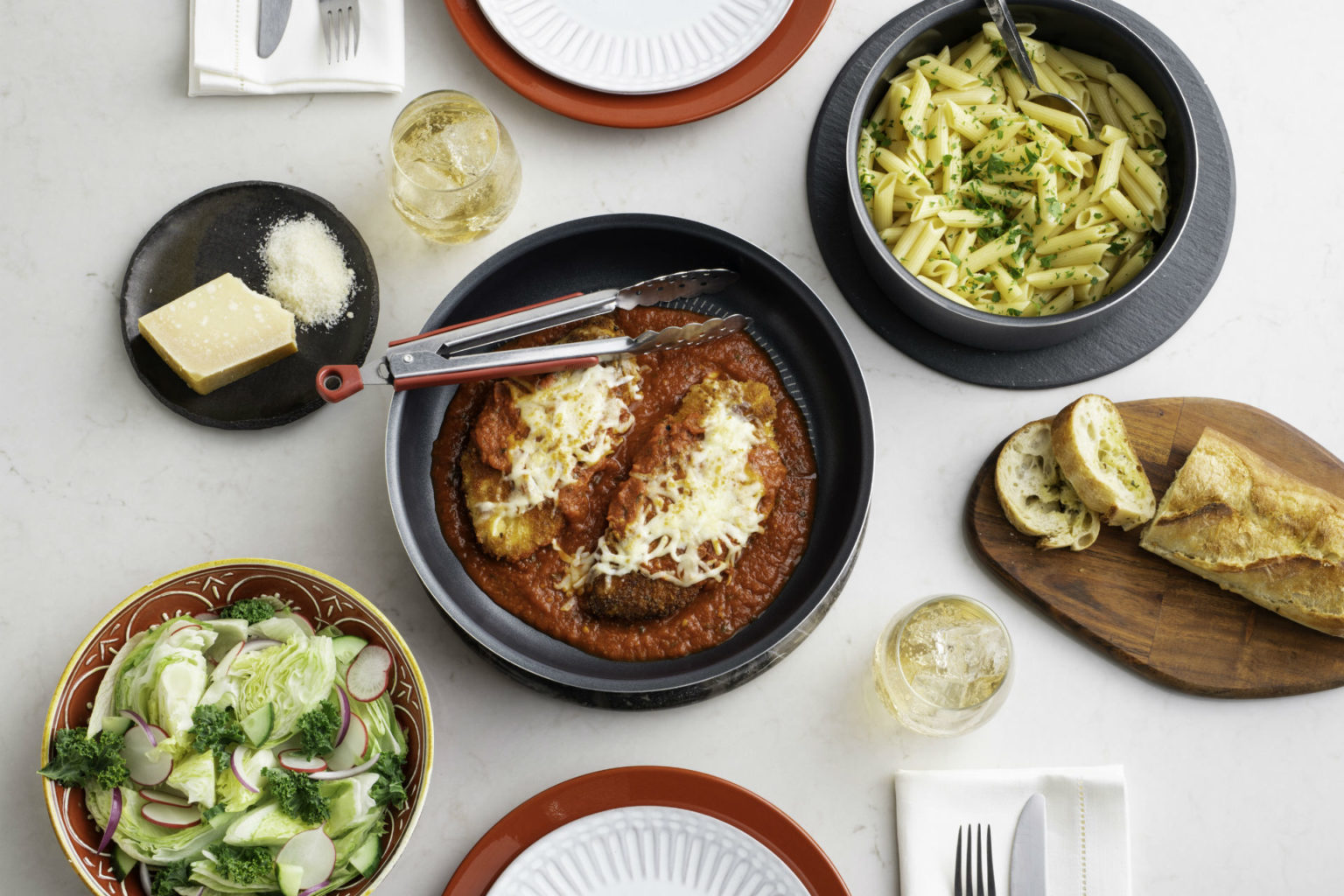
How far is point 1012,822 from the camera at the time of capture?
2963mm

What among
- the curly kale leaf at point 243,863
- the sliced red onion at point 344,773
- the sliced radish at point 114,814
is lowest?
the curly kale leaf at point 243,863

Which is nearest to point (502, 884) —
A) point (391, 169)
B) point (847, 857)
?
point (847, 857)

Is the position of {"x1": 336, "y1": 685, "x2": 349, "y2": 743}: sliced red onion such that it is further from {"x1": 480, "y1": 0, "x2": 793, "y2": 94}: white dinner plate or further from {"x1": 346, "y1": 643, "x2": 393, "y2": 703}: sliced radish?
{"x1": 480, "y1": 0, "x2": 793, "y2": 94}: white dinner plate

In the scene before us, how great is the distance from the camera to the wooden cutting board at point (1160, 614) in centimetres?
306

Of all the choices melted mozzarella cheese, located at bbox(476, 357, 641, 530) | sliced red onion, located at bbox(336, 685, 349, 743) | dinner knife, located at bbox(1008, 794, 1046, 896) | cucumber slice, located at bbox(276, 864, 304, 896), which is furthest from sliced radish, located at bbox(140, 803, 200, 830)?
dinner knife, located at bbox(1008, 794, 1046, 896)

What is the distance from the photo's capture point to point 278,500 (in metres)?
3.21

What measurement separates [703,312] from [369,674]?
1545 mm

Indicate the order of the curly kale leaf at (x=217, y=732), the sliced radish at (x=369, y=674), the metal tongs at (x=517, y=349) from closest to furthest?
the curly kale leaf at (x=217, y=732)
the sliced radish at (x=369, y=674)
the metal tongs at (x=517, y=349)

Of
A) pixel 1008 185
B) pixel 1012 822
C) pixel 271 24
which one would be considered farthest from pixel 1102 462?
pixel 271 24

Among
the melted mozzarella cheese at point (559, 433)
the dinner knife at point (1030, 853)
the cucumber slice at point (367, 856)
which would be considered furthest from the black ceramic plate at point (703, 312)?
the dinner knife at point (1030, 853)

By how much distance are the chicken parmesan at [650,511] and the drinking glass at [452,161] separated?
45cm

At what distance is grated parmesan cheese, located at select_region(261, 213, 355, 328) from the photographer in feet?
10.4

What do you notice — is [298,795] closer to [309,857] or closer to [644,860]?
[309,857]

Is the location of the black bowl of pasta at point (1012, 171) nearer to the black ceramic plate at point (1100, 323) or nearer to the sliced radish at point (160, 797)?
the black ceramic plate at point (1100, 323)
